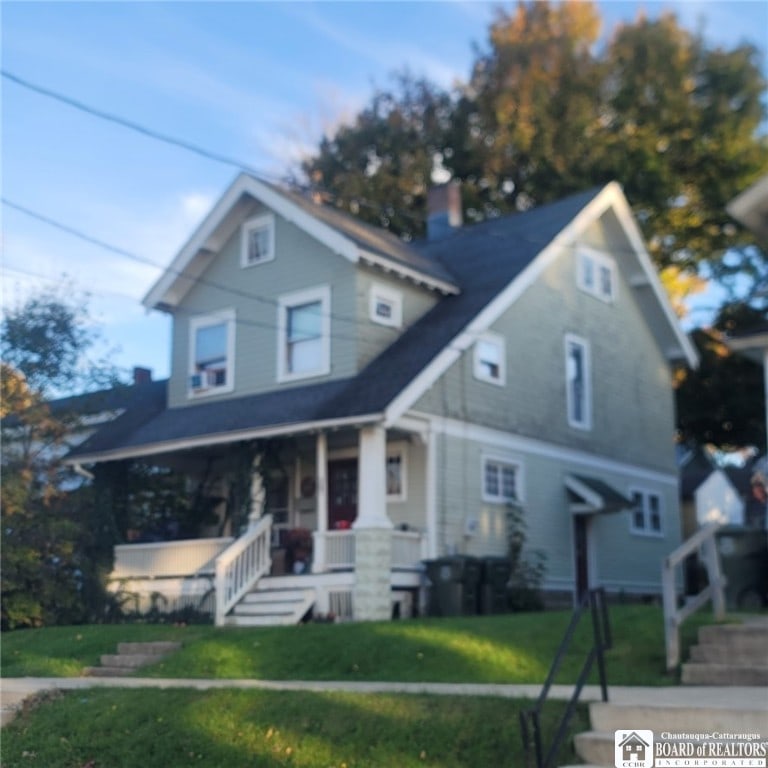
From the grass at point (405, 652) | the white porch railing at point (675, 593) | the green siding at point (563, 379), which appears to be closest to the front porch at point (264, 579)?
the grass at point (405, 652)

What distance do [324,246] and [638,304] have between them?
837 centimetres

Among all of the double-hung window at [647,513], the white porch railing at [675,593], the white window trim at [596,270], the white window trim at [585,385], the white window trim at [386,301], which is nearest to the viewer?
the white porch railing at [675,593]

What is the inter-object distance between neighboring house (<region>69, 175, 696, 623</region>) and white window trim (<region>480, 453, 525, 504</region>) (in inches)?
1.5

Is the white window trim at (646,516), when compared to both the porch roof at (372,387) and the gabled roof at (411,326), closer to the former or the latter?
the gabled roof at (411,326)

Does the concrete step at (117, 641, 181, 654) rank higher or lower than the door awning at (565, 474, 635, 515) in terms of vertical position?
lower

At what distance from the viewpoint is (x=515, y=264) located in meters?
20.9

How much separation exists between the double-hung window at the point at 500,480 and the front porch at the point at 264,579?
7.13 ft

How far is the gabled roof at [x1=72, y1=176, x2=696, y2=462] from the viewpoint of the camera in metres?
17.5

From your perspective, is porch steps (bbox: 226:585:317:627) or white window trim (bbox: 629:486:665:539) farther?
white window trim (bbox: 629:486:665:539)

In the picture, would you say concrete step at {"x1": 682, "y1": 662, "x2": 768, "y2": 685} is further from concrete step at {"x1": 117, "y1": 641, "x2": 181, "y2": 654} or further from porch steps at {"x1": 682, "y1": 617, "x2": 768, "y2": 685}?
concrete step at {"x1": 117, "y1": 641, "x2": 181, "y2": 654}

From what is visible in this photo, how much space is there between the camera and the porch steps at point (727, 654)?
9984 millimetres

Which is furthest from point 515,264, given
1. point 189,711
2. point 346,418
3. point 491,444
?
point 189,711

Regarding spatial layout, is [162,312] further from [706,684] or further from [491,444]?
[706,684]

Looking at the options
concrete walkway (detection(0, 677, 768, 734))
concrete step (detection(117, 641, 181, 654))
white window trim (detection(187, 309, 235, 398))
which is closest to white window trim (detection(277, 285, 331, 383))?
white window trim (detection(187, 309, 235, 398))
